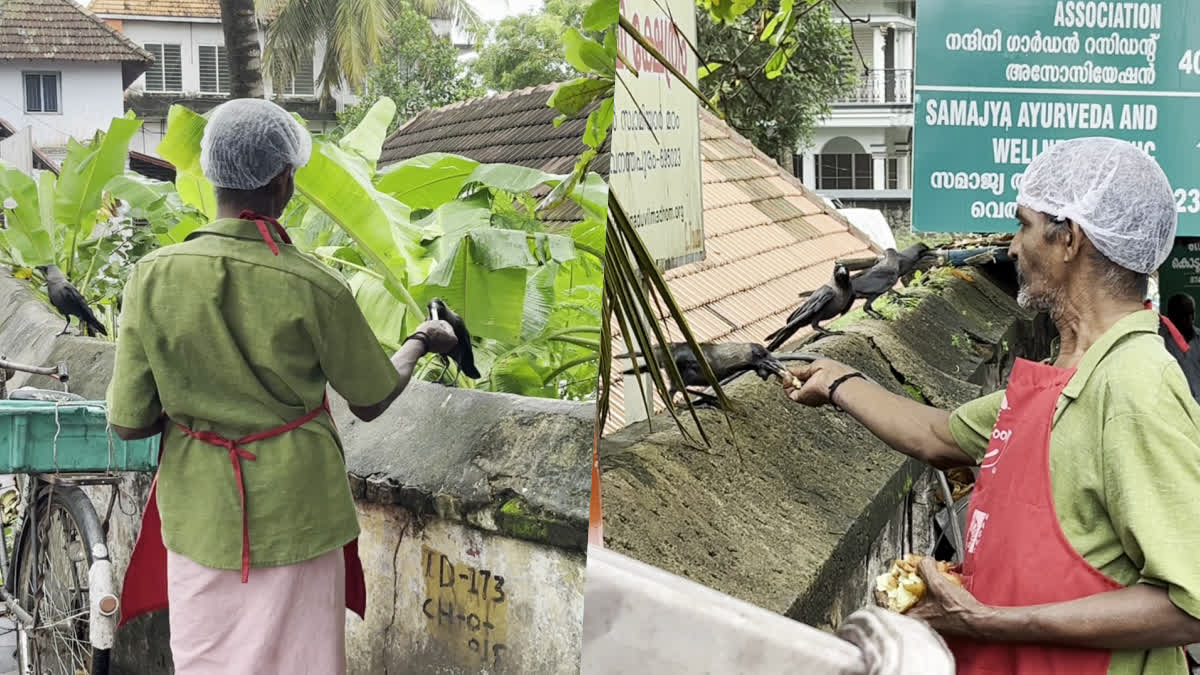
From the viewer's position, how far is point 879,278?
1749mm

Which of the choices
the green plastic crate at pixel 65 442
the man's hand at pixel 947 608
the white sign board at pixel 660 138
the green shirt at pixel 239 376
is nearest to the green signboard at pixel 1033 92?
the white sign board at pixel 660 138

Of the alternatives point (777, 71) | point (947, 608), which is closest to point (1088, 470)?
point (947, 608)

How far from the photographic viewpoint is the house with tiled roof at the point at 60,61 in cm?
90

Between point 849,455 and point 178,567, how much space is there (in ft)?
3.45

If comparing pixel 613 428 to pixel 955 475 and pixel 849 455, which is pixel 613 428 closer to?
pixel 849 455

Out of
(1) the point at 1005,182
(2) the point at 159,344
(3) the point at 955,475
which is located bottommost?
(3) the point at 955,475

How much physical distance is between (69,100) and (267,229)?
226 mm

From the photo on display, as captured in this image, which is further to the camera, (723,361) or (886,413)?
(886,413)

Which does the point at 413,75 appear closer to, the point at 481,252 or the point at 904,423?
the point at 481,252

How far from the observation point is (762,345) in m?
1.58

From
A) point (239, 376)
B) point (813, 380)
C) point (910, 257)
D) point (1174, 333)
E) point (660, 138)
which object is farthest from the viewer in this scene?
point (910, 257)

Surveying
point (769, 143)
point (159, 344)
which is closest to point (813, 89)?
point (769, 143)

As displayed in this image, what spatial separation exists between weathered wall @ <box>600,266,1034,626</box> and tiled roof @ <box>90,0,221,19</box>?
0.55 metres

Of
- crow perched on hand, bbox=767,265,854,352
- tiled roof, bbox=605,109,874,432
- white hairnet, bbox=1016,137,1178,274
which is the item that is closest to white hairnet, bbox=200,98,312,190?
tiled roof, bbox=605,109,874,432
